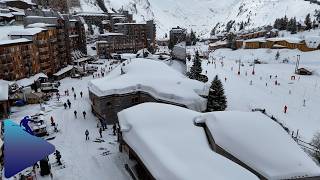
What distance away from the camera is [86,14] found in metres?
170

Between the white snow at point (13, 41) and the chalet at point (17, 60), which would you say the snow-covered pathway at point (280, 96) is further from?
the white snow at point (13, 41)

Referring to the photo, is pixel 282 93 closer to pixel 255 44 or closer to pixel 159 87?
pixel 159 87

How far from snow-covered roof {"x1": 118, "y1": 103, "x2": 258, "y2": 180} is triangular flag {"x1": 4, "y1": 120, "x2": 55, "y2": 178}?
7.07 m

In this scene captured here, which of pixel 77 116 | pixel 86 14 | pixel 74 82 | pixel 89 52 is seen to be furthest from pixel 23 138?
pixel 86 14

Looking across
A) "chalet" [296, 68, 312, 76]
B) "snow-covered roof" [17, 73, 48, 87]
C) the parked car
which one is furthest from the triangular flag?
"chalet" [296, 68, 312, 76]

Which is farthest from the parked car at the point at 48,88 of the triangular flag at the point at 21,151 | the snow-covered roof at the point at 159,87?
the triangular flag at the point at 21,151

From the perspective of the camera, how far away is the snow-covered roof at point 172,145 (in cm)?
2055

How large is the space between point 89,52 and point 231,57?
62.0 m

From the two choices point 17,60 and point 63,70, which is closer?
point 17,60

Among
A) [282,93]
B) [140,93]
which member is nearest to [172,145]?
[140,93]

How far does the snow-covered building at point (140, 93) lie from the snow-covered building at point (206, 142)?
31.3 feet

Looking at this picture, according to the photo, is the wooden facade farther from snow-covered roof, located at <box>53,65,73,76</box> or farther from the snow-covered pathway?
the snow-covered pathway

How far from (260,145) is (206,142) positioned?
13.9ft

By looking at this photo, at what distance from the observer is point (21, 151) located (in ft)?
78.7
